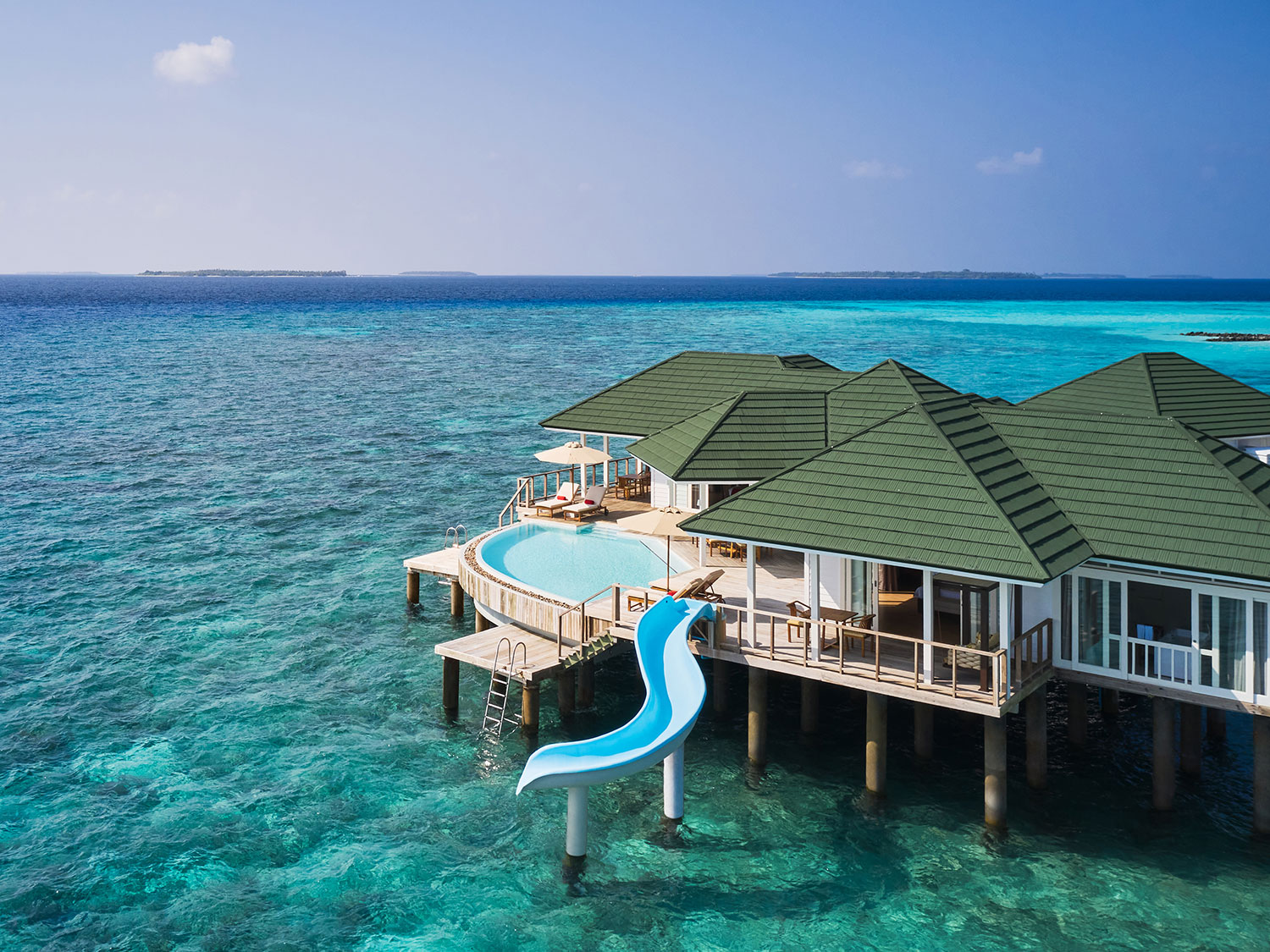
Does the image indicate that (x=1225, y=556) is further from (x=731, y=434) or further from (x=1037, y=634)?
(x=731, y=434)

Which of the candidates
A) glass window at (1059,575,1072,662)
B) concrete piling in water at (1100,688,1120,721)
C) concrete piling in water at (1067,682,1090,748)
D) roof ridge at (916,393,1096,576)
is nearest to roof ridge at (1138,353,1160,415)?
roof ridge at (916,393,1096,576)

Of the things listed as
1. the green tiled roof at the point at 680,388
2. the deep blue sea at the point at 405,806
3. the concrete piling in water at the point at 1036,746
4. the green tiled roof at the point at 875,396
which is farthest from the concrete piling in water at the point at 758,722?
the green tiled roof at the point at 680,388

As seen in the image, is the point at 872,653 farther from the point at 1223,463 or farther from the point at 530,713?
the point at 1223,463

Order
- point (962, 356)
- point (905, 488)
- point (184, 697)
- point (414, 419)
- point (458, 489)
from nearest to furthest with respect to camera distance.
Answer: point (905, 488)
point (184, 697)
point (458, 489)
point (414, 419)
point (962, 356)

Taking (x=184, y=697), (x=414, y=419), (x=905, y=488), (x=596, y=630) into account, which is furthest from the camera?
(x=414, y=419)

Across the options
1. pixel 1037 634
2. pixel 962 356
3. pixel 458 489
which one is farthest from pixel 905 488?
pixel 962 356

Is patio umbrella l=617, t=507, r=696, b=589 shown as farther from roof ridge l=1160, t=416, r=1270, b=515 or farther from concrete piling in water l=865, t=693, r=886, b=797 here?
roof ridge l=1160, t=416, r=1270, b=515

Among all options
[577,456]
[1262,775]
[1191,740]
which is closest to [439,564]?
[577,456]

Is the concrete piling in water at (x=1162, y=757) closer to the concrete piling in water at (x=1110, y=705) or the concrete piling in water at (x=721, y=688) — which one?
the concrete piling in water at (x=1110, y=705)
